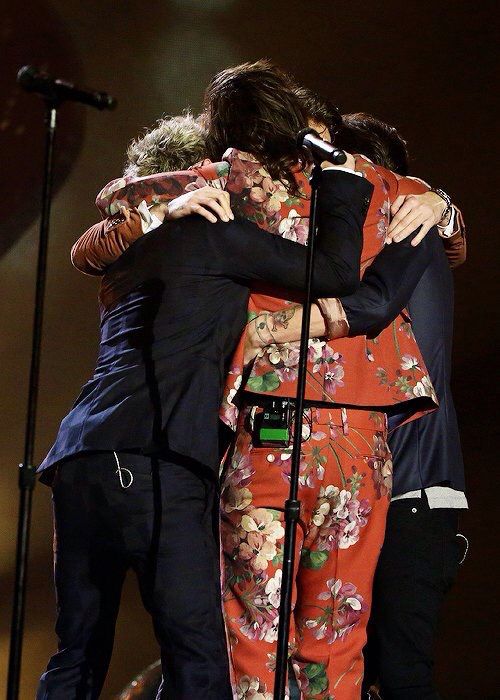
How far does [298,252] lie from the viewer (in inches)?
62.7

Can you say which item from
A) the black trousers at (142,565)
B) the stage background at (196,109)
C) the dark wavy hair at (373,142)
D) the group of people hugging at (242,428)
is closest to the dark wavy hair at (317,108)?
the group of people hugging at (242,428)

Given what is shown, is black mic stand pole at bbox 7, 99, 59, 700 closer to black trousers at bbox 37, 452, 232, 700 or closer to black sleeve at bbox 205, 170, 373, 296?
black trousers at bbox 37, 452, 232, 700

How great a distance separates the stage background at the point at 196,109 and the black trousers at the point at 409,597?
117 cm

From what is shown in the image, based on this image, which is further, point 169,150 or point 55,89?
point 169,150

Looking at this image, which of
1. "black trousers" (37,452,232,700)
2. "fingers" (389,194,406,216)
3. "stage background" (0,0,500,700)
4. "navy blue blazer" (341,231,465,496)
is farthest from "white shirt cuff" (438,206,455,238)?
"stage background" (0,0,500,700)

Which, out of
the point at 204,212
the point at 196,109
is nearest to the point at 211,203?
the point at 204,212

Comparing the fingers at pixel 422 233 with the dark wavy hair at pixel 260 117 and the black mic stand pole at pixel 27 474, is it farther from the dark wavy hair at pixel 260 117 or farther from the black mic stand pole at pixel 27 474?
the black mic stand pole at pixel 27 474

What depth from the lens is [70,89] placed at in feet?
4.41

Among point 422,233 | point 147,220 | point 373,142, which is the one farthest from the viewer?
point 373,142

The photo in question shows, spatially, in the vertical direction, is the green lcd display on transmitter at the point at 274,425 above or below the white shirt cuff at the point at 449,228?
below

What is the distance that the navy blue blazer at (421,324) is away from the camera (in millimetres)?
1668

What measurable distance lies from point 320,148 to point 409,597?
830 mm

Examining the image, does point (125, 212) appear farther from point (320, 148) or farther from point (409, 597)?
point (409, 597)

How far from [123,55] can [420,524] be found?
1851 mm
